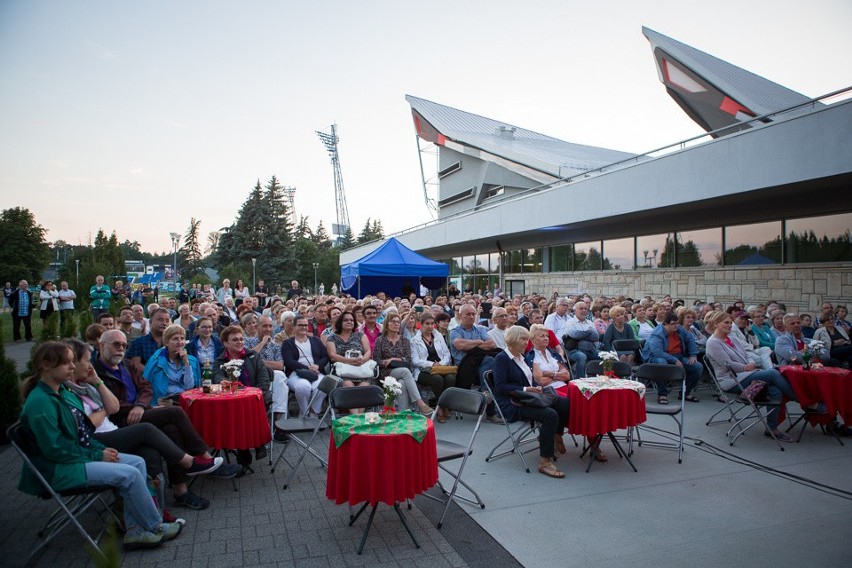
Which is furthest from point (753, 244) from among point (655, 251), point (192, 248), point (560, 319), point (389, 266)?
point (192, 248)

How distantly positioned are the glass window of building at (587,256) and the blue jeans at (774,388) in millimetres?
12453

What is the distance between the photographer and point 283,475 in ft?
16.7

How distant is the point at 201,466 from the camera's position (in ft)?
14.2

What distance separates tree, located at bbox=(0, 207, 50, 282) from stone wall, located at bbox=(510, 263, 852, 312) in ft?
162

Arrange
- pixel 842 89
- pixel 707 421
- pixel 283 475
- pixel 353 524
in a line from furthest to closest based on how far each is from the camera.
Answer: pixel 842 89, pixel 707 421, pixel 283 475, pixel 353 524

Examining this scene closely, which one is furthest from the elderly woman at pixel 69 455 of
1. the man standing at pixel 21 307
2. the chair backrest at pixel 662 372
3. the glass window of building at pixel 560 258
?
the glass window of building at pixel 560 258

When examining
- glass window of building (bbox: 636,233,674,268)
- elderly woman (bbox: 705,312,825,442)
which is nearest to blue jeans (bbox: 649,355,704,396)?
elderly woman (bbox: 705,312,825,442)

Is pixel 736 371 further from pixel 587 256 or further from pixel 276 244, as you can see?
pixel 276 244

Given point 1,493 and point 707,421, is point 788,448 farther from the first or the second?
point 1,493

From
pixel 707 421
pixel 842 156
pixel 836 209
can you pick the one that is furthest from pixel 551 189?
pixel 707 421

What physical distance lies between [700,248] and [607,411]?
11.5 metres

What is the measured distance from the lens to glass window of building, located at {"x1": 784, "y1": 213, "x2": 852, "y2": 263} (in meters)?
11.0

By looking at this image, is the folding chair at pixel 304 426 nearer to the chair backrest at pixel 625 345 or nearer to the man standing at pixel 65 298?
the chair backrest at pixel 625 345

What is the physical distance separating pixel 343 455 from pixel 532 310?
6.52 meters
